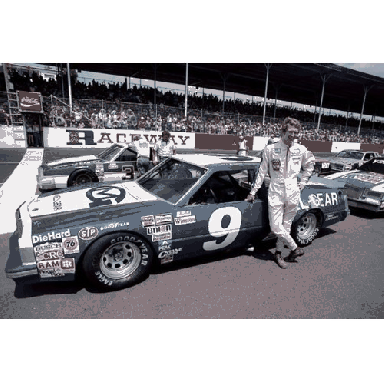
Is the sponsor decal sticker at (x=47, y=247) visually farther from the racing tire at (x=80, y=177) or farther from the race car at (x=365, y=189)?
the race car at (x=365, y=189)

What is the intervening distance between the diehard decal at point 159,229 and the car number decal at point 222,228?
0.48 metres

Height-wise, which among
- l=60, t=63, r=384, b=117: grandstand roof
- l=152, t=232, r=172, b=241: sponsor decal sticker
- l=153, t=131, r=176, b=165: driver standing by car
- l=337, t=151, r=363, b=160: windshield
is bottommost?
l=152, t=232, r=172, b=241: sponsor decal sticker

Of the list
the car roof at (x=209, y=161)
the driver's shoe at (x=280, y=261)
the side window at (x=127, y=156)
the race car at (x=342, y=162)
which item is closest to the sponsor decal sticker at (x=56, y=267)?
the car roof at (x=209, y=161)

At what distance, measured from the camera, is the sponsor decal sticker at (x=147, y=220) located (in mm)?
2583

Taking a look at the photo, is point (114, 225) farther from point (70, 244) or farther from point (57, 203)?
point (57, 203)

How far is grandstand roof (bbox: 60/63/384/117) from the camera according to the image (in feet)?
71.8

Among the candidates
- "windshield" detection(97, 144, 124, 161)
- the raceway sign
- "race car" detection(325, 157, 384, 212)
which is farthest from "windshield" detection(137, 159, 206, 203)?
the raceway sign

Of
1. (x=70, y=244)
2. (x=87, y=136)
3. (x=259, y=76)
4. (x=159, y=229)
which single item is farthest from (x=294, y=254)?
(x=259, y=76)

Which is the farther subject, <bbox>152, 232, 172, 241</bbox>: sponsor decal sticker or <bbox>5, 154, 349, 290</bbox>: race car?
<bbox>152, 232, 172, 241</bbox>: sponsor decal sticker

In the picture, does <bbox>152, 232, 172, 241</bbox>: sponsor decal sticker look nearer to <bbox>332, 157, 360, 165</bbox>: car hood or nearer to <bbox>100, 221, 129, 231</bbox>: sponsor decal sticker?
<bbox>100, 221, 129, 231</bbox>: sponsor decal sticker

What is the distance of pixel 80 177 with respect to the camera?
591cm

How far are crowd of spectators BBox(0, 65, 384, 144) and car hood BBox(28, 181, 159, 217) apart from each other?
1416 centimetres

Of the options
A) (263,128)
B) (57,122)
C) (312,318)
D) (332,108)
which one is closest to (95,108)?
(57,122)

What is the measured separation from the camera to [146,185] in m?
3.49
